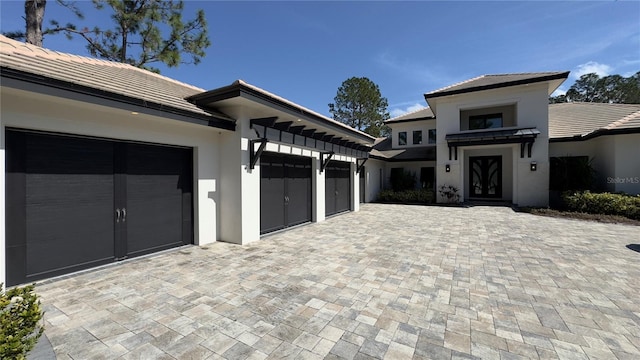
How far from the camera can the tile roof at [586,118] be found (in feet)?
46.2

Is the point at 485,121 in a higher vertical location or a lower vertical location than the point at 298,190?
higher

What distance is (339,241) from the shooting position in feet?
23.4

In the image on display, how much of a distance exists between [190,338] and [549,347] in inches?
156

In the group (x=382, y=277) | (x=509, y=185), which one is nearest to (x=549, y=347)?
(x=382, y=277)

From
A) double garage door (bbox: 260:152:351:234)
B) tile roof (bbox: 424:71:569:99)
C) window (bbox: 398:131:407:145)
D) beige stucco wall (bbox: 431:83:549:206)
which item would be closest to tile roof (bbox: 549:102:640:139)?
beige stucco wall (bbox: 431:83:549:206)

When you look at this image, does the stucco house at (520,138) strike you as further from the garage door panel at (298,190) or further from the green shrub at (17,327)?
the green shrub at (17,327)

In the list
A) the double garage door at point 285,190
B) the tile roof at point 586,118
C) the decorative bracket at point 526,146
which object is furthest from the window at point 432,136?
the double garage door at point 285,190

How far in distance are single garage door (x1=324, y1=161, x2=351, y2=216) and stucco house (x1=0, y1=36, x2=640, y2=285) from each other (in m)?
0.09

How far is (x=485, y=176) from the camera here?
17656mm

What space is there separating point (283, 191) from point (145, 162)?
13.0ft

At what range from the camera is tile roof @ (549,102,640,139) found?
14.1 metres

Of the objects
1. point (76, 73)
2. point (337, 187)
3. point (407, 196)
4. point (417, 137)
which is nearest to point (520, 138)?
point (407, 196)

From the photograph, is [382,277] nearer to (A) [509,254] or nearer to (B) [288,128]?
(A) [509,254]

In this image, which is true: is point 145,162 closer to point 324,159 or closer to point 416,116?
point 324,159
